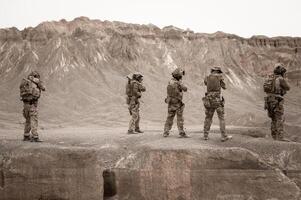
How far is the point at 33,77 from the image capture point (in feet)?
48.4

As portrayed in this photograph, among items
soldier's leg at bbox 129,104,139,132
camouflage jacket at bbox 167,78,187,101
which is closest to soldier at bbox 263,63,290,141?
camouflage jacket at bbox 167,78,187,101

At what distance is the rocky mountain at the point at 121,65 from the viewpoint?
46.7 metres

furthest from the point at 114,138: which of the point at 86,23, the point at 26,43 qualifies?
the point at 86,23

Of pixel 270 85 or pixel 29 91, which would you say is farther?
pixel 270 85

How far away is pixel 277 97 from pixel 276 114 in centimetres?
48

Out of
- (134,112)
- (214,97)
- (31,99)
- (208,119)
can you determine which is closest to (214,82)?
(214,97)

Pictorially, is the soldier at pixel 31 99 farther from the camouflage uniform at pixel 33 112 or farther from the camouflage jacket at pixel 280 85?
the camouflage jacket at pixel 280 85

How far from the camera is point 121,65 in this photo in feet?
190

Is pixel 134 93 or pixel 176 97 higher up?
pixel 134 93

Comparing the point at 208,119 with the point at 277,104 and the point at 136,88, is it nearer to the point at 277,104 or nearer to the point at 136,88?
the point at 277,104

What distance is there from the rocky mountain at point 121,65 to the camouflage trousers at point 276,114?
24423mm

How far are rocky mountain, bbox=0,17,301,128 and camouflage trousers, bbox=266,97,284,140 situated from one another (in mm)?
24423

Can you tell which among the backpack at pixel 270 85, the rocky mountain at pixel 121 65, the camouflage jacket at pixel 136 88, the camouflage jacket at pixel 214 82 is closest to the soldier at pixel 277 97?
the backpack at pixel 270 85

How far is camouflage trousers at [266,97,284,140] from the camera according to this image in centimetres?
1475
